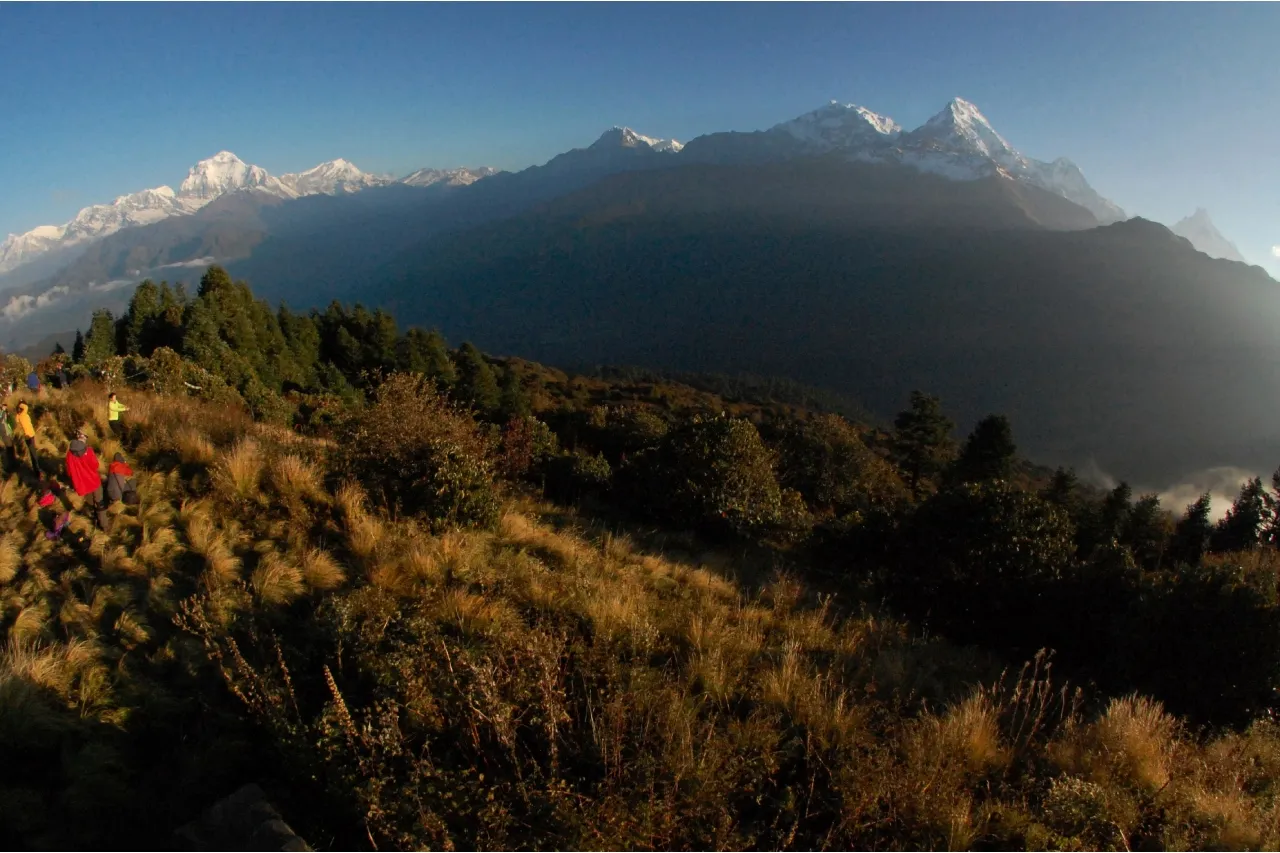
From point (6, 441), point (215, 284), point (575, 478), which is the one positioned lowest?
point (575, 478)

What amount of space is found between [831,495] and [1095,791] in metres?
18.9

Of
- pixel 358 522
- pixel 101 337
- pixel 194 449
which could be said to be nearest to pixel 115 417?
pixel 194 449

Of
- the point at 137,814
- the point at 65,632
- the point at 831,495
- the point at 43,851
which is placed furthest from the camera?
the point at 831,495

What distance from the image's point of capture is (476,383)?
49969 millimetres

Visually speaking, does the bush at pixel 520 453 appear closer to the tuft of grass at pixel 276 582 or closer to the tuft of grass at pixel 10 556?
the tuft of grass at pixel 276 582

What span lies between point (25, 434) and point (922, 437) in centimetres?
4423

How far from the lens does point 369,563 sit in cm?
546

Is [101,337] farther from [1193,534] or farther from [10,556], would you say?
[1193,534]

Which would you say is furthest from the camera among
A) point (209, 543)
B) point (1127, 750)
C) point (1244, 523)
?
point (1244, 523)

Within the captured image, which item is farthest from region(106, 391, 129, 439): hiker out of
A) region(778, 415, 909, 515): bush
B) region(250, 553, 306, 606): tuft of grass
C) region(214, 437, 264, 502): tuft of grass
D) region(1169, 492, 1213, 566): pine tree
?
region(1169, 492, 1213, 566): pine tree

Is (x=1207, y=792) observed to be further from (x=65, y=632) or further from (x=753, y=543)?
(x=65, y=632)

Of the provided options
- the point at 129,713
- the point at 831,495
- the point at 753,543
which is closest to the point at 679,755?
the point at 129,713

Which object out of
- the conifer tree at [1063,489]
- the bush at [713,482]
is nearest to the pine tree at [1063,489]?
the conifer tree at [1063,489]

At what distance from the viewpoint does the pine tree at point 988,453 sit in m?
37.1
